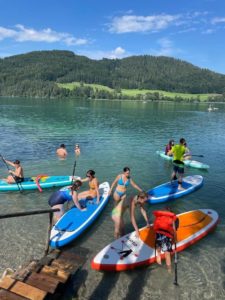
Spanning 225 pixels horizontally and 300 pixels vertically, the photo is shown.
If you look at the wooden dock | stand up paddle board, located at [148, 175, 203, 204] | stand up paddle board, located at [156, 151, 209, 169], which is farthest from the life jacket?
stand up paddle board, located at [156, 151, 209, 169]

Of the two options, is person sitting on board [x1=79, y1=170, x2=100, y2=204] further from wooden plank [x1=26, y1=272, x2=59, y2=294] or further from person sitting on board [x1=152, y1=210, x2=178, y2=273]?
wooden plank [x1=26, y1=272, x2=59, y2=294]

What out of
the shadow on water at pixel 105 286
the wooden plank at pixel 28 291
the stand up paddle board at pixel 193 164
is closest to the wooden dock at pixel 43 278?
the wooden plank at pixel 28 291

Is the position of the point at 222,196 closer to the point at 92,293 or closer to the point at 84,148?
the point at 92,293

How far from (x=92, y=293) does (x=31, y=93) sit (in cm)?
19036

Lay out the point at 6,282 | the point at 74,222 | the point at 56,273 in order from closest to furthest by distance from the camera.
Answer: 1. the point at 6,282
2. the point at 56,273
3. the point at 74,222

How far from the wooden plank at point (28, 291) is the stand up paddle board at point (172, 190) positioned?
973cm

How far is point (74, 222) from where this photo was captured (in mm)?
12812

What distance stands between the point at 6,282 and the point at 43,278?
965 mm

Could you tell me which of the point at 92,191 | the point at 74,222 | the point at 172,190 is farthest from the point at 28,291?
the point at 172,190

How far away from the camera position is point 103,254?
1061 centimetres

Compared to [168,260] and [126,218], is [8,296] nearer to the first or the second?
[168,260]

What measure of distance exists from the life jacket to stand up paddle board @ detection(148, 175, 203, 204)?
6270mm

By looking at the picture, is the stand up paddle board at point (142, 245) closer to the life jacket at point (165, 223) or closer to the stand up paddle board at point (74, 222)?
the life jacket at point (165, 223)

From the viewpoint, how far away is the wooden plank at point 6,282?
7.40 m
